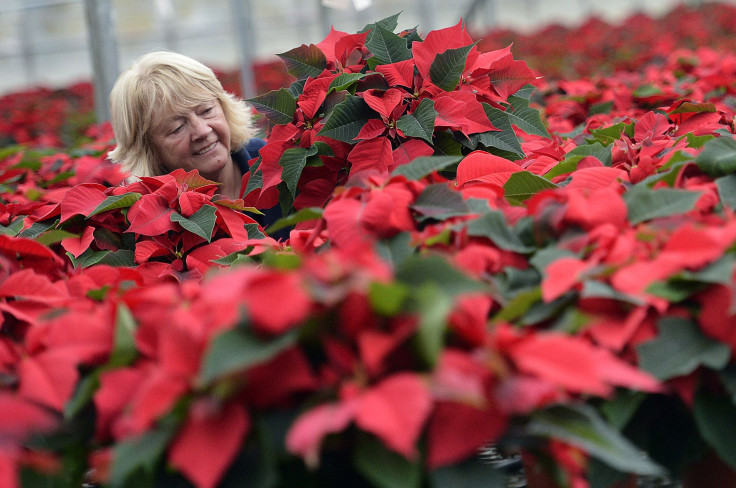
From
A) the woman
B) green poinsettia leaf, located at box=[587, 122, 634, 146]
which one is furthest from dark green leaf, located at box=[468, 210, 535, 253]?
the woman

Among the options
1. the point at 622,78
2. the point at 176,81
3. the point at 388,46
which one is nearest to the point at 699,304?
the point at 388,46

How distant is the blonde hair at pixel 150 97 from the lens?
192 centimetres

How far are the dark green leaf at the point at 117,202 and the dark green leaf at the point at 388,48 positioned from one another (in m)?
0.52

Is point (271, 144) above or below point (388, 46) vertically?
below

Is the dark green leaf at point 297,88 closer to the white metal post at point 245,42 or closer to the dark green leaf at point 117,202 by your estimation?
the dark green leaf at point 117,202

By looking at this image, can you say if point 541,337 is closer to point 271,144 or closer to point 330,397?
point 330,397

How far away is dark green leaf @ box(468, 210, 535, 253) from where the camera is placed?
0.84 m

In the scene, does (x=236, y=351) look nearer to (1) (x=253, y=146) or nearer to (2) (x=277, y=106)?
(2) (x=277, y=106)

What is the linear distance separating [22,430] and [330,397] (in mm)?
289

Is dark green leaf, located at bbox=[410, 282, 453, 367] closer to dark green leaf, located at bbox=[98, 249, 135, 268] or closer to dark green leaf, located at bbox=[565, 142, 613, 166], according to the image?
dark green leaf, located at bbox=[565, 142, 613, 166]

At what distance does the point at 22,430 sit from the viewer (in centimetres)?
67

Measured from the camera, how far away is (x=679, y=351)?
686 millimetres

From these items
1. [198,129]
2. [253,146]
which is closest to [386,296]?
[198,129]

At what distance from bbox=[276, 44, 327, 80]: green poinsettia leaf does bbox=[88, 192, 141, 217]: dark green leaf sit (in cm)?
41
